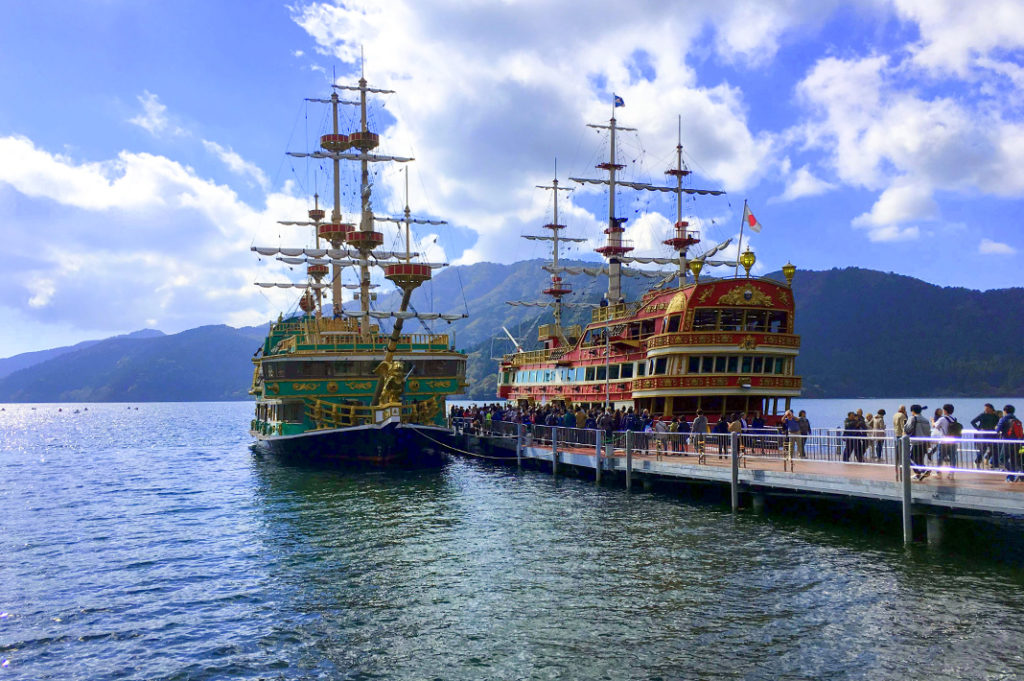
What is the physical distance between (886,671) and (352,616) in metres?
9.20

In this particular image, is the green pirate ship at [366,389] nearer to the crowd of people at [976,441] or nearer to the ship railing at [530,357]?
the ship railing at [530,357]

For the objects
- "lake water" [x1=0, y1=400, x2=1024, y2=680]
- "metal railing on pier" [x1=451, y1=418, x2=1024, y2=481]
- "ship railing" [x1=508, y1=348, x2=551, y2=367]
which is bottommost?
"lake water" [x1=0, y1=400, x2=1024, y2=680]

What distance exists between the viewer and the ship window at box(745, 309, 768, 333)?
122 ft

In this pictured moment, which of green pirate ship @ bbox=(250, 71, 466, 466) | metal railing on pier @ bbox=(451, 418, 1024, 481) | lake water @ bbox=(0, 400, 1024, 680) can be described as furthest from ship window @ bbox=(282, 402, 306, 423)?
lake water @ bbox=(0, 400, 1024, 680)

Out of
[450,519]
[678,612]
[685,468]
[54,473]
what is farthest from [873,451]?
[54,473]

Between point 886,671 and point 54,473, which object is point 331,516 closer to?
point 886,671

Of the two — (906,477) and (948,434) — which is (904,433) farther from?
(906,477)

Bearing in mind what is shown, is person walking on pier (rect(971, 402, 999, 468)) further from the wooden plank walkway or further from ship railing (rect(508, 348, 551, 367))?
ship railing (rect(508, 348, 551, 367))

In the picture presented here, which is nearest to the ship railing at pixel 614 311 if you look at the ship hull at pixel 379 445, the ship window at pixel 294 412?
the ship hull at pixel 379 445

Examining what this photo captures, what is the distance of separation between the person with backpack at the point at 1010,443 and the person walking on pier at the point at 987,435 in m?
0.20

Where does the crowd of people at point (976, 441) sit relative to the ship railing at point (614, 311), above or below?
below

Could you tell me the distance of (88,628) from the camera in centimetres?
1473

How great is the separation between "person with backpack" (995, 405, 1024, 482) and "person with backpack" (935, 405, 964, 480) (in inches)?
34.6

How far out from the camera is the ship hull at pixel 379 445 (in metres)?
36.9
